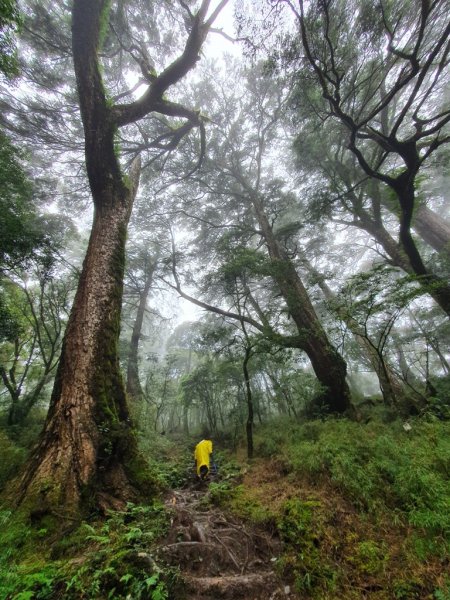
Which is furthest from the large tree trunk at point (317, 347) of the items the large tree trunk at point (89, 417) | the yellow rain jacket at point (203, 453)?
the large tree trunk at point (89, 417)

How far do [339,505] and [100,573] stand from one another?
9.63 feet

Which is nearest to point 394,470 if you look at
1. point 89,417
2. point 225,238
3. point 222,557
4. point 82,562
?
point 222,557

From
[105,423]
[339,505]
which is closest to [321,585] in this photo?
[339,505]

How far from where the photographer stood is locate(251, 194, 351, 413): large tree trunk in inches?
299

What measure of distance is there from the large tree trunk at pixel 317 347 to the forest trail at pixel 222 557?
17.7 feet

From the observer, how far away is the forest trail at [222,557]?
2125 mm

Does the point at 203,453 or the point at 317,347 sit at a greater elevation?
the point at 317,347

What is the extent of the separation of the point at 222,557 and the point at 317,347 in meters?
6.35

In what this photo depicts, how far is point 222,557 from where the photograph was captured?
8.34ft

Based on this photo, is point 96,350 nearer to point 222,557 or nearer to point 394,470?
point 222,557

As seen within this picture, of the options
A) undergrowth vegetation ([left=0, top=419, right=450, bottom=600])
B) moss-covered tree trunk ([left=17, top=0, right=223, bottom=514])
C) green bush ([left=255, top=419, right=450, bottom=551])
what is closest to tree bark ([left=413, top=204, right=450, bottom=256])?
green bush ([left=255, top=419, right=450, bottom=551])

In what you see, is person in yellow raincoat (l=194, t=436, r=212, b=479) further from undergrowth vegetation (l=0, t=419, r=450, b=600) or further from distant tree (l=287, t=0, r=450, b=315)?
distant tree (l=287, t=0, r=450, b=315)

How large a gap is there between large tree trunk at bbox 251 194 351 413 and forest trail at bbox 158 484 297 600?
5384 mm

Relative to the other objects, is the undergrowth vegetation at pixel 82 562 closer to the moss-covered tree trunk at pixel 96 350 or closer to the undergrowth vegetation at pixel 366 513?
the moss-covered tree trunk at pixel 96 350
